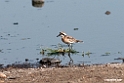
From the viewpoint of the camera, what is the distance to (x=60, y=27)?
17875 millimetres

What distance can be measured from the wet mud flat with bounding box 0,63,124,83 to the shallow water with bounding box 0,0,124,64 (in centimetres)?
167

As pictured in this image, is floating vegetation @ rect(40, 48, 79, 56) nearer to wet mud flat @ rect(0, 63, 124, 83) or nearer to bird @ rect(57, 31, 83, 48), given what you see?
bird @ rect(57, 31, 83, 48)

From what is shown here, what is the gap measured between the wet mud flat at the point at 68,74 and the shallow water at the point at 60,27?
1.67 meters

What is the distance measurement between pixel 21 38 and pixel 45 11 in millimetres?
4610

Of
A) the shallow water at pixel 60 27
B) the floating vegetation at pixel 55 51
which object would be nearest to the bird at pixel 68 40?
the shallow water at pixel 60 27

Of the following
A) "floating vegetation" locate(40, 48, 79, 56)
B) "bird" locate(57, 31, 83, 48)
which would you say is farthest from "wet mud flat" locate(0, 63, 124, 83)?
"bird" locate(57, 31, 83, 48)

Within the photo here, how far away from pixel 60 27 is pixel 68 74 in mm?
6471

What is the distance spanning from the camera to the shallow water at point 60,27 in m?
14.8

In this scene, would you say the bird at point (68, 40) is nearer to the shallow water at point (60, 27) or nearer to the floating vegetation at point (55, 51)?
the shallow water at point (60, 27)

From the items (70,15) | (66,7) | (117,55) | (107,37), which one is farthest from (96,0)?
(117,55)

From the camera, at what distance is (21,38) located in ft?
54.0

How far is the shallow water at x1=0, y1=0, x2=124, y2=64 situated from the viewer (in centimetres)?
1484

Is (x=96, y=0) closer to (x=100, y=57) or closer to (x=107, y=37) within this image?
(x=107, y=37)

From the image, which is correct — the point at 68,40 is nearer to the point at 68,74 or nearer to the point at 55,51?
the point at 55,51
